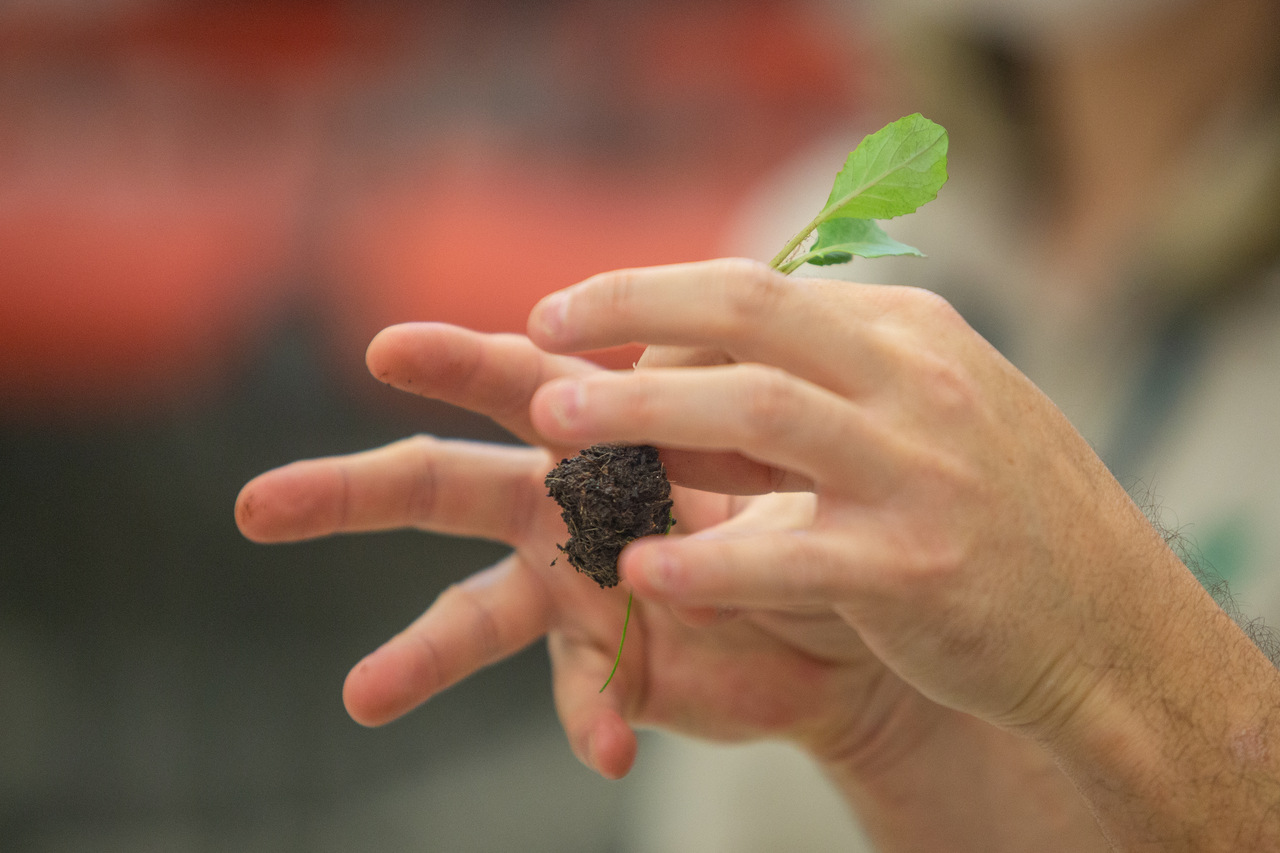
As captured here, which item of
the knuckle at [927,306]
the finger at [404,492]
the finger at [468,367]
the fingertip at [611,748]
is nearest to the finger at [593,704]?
the fingertip at [611,748]

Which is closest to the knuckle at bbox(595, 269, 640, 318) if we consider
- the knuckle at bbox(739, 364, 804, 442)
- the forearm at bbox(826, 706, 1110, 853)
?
the knuckle at bbox(739, 364, 804, 442)

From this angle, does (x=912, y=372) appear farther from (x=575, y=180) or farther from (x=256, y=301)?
(x=575, y=180)

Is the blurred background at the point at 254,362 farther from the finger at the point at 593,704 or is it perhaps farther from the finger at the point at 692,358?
the finger at the point at 692,358

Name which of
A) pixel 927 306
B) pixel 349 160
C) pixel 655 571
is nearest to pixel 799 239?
pixel 927 306

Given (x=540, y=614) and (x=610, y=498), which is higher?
(x=610, y=498)

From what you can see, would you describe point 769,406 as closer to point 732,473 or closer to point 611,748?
point 732,473

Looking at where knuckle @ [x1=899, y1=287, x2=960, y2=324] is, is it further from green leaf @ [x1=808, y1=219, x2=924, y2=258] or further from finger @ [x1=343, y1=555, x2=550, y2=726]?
finger @ [x1=343, y1=555, x2=550, y2=726]
